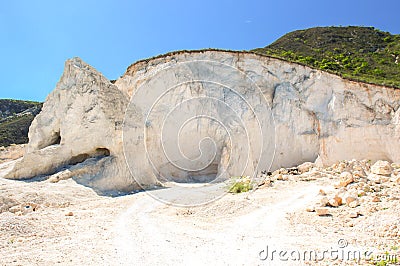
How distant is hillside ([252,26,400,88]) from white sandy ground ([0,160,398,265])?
11.1m

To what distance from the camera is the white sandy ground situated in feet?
14.9

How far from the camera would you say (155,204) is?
878 cm

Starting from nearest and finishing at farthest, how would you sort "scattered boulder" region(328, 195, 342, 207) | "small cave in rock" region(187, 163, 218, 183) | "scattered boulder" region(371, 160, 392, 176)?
"scattered boulder" region(328, 195, 342, 207) → "scattered boulder" region(371, 160, 392, 176) → "small cave in rock" region(187, 163, 218, 183)

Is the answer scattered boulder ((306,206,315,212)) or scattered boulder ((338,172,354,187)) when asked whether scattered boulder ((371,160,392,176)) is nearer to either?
scattered boulder ((338,172,354,187))

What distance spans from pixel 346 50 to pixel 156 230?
83.5 feet

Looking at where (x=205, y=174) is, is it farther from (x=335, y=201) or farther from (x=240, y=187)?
(x=335, y=201)

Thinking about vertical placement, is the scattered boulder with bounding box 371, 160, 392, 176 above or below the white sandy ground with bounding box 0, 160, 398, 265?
above

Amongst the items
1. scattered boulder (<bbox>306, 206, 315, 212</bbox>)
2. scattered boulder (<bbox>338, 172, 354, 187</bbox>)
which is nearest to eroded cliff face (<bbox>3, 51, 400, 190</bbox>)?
scattered boulder (<bbox>338, 172, 354, 187</bbox>)

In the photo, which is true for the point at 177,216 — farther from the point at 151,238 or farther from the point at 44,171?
the point at 44,171

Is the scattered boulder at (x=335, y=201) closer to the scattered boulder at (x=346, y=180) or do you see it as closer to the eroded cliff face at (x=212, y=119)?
the scattered boulder at (x=346, y=180)

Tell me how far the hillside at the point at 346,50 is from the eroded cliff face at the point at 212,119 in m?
1.91

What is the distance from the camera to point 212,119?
14.9 m

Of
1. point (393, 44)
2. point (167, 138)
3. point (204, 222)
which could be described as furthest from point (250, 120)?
point (393, 44)

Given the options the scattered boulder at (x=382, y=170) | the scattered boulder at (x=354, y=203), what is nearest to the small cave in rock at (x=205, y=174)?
the scattered boulder at (x=382, y=170)
